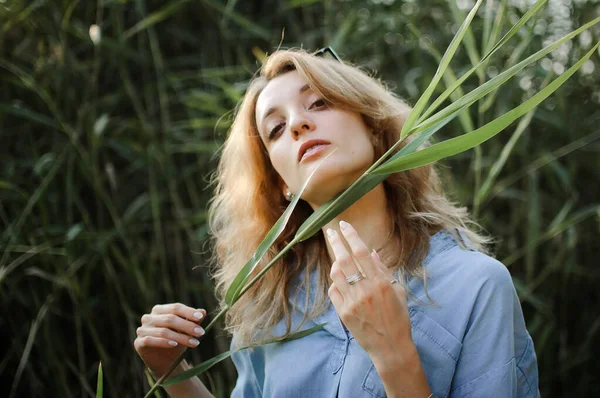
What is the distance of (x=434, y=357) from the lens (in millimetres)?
744

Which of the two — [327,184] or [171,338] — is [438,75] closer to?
[327,184]

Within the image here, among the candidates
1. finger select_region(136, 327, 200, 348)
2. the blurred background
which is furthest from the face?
the blurred background

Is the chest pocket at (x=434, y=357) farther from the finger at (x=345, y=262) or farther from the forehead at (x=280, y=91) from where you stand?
the forehead at (x=280, y=91)

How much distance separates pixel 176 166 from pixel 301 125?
82 cm

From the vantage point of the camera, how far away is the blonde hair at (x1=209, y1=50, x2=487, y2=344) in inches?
Result: 34.2

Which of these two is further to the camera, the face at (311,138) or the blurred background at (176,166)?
the blurred background at (176,166)

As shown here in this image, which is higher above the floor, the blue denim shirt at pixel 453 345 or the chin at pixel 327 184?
the chin at pixel 327 184

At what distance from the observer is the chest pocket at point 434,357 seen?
74 cm

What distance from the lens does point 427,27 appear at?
153cm

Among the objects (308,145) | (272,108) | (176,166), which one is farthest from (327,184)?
(176,166)

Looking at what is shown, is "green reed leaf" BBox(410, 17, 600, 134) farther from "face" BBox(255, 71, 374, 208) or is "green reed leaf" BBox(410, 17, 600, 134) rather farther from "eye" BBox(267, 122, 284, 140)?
"eye" BBox(267, 122, 284, 140)

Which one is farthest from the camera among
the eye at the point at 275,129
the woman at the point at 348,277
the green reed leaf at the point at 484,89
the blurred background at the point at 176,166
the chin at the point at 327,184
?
the blurred background at the point at 176,166

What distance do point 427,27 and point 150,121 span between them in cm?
71

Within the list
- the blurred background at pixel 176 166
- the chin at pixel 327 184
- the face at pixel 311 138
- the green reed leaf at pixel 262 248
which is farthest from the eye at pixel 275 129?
the blurred background at pixel 176 166
